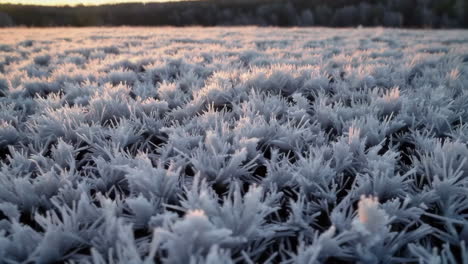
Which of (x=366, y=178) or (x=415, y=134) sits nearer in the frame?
(x=366, y=178)

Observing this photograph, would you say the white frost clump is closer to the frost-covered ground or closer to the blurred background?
the frost-covered ground

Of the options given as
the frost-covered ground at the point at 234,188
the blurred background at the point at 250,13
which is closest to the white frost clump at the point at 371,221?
the frost-covered ground at the point at 234,188

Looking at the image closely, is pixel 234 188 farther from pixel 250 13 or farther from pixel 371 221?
pixel 250 13

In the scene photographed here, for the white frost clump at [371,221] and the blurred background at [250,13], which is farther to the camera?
the blurred background at [250,13]

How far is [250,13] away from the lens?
22.7 meters

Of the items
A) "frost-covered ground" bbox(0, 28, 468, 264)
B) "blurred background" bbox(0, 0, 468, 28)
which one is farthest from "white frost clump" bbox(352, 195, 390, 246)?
"blurred background" bbox(0, 0, 468, 28)

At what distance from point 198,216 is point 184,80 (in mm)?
2447

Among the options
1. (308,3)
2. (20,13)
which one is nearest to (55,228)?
(308,3)

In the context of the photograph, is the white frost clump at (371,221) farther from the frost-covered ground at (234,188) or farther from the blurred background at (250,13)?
the blurred background at (250,13)

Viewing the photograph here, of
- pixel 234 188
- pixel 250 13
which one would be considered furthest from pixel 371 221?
pixel 250 13

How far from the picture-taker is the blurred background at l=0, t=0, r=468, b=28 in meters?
18.7

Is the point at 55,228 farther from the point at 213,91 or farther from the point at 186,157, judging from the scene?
the point at 213,91

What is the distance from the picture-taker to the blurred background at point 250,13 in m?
18.7

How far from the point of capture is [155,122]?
73.5 inches
